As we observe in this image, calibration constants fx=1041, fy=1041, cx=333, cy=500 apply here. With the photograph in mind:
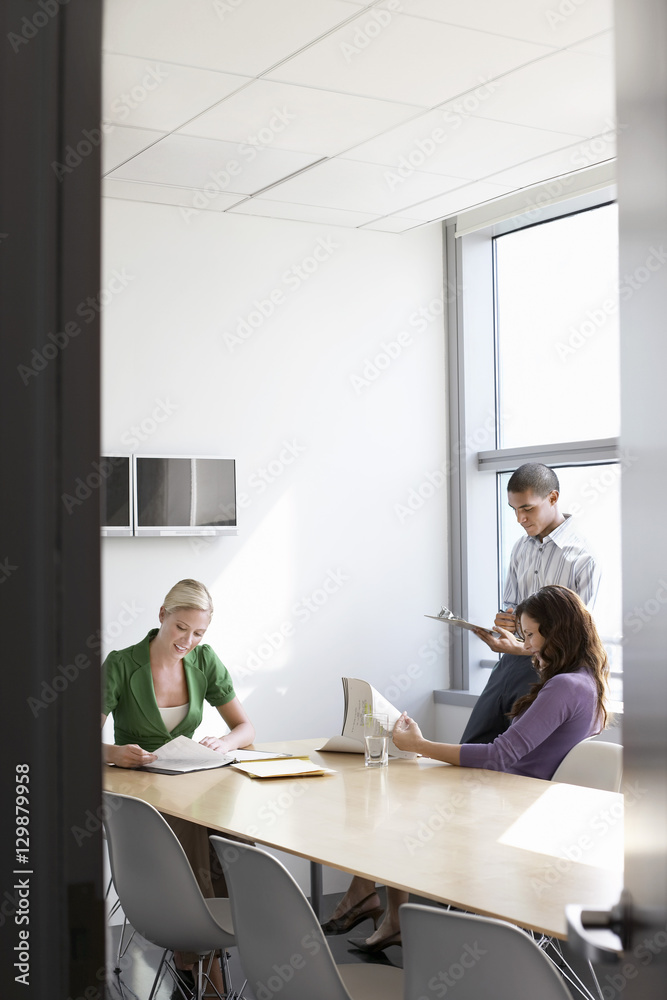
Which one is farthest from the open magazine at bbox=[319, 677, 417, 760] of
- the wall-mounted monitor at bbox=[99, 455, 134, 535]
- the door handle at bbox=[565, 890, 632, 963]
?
the door handle at bbox=[565, 890, 632, 963]

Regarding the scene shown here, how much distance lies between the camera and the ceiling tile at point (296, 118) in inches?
146

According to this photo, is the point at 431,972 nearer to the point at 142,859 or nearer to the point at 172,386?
the point at 142,859

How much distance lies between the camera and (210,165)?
4484mm

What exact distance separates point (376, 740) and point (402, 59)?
2300 millimetres

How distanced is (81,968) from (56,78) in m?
0.58

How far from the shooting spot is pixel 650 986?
69cm

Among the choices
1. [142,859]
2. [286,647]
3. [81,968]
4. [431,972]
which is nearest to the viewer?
[81,968]

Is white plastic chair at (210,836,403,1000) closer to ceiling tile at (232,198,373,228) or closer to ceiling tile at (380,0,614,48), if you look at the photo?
ceiling tile at (380,0,614,48)

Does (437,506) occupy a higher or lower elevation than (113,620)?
higher

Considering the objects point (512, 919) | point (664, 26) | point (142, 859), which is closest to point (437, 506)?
point (142, 859)

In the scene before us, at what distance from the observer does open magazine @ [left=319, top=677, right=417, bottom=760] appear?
3730 mm

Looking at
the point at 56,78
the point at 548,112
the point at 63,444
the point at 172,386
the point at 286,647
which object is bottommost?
the point at 286,647

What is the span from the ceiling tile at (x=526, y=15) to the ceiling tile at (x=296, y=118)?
0.68m

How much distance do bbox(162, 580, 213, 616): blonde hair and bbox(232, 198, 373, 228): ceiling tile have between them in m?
2.03
